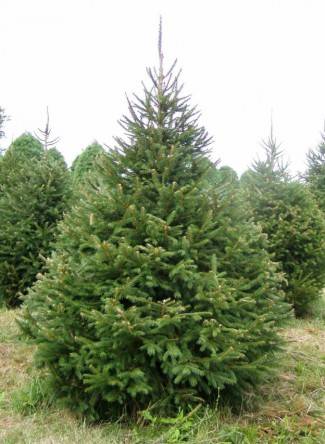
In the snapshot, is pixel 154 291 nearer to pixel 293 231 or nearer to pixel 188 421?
pixel 188 421

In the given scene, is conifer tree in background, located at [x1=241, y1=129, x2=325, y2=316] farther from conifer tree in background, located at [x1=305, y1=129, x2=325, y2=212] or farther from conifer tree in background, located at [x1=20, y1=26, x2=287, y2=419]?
conifer tree in background, located at [x1=305, y1=129, x2=325, y2=212]

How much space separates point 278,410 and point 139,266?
5.09ft

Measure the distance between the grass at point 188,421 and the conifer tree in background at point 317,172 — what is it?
30.8 ft

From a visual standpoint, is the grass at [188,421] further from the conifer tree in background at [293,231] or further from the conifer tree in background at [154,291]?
the conifer tree in background at [293,231]

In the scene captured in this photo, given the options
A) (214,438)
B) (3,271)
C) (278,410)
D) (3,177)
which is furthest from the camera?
(3,177)

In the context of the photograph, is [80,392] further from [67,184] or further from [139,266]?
[67,184]

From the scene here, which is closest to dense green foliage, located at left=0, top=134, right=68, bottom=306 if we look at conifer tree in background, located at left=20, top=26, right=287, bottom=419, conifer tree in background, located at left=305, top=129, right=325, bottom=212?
conifer tree in background, located at left=20, top=26, right=287, bottom=419

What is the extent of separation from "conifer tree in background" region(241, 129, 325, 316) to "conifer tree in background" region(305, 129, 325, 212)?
576cm

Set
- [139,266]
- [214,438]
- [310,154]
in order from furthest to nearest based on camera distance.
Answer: [310,154], [139,266], [214,438]

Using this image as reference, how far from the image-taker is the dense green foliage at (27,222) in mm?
6355

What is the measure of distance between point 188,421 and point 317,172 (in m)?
12.4

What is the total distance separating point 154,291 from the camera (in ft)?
10.4

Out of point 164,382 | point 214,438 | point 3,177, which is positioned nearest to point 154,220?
point 164,382

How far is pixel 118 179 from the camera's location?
3.53m
